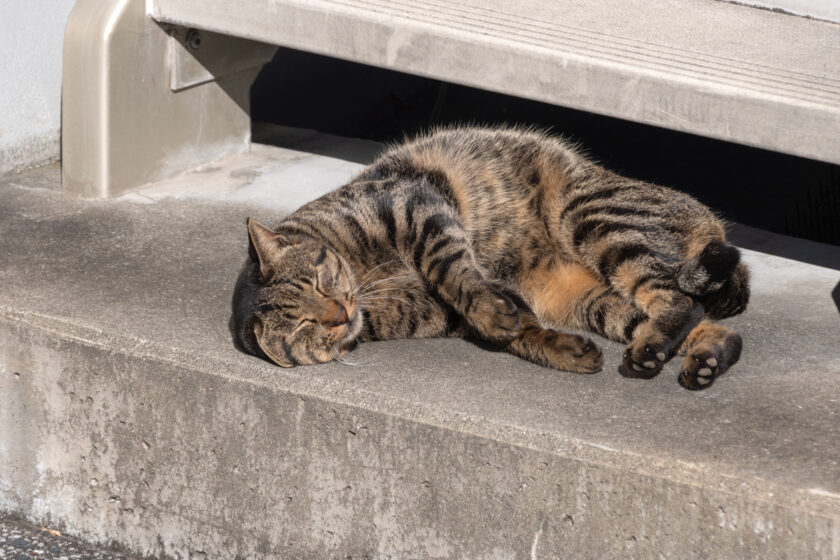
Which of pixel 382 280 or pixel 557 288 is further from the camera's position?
pixel 557 288

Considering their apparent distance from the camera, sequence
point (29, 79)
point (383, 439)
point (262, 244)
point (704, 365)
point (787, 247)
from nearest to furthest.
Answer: point (383, 439), point (704, 365), point (262, 244), point (787, 247), point (29, 79)

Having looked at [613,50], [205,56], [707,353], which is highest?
[613,50]

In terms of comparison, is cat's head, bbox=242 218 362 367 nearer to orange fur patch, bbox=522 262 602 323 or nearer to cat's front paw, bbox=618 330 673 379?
orange fur patch, bbox=522 262 602 323

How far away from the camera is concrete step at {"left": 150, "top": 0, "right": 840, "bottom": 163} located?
3.13 meters

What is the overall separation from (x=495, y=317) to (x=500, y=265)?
54cm

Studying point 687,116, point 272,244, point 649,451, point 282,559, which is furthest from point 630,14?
point 282,559

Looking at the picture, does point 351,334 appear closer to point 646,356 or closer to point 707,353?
point 646,356

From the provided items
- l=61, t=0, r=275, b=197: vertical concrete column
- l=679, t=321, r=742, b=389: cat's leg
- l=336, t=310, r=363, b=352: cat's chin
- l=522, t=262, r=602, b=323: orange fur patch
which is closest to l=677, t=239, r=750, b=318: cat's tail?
l=679, t=321, r=742, b=389: cat's leg

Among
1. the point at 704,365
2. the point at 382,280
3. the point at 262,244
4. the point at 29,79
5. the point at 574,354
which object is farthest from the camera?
the point at 29,79

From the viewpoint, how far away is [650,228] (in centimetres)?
312

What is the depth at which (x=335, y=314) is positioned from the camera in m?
2.87

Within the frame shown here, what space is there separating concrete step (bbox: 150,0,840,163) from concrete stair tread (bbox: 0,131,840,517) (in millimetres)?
660

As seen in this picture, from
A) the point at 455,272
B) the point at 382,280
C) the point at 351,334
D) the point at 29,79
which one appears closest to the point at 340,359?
the point at 351,334

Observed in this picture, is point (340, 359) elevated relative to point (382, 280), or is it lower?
lower
